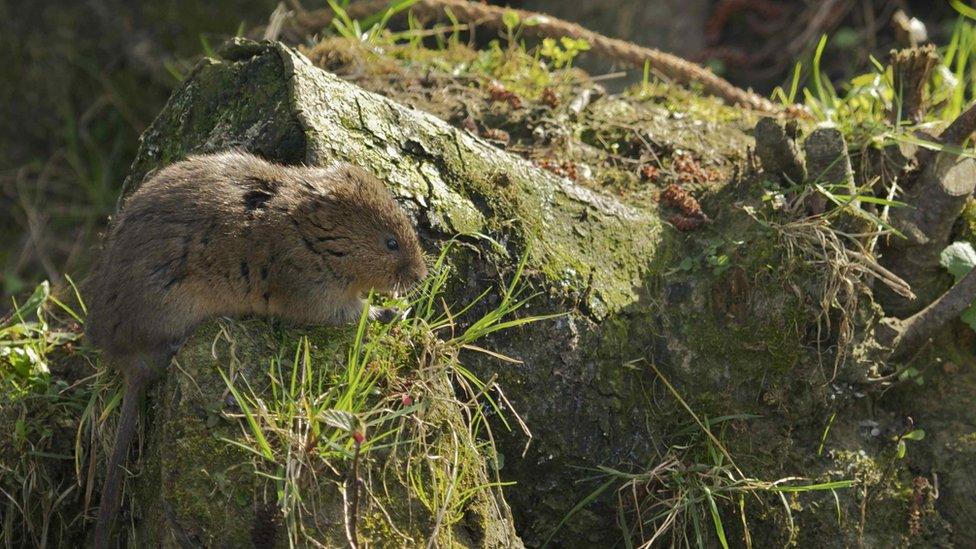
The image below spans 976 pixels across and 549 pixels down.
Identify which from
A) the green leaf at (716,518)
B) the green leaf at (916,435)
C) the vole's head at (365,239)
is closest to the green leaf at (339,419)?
the vole's head at (365,239)

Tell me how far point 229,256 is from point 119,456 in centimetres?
71

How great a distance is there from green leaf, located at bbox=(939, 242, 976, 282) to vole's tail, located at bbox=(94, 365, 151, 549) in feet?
9.97

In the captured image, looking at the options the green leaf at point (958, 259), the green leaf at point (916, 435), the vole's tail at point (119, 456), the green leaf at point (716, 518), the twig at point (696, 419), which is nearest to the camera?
the vole's tail at point (119, 456)

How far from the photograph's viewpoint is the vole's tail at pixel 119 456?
3207 mm

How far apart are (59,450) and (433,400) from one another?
145cm

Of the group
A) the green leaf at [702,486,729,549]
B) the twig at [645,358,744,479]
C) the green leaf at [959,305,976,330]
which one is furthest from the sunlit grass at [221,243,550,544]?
the green leaf at [959,305,976,330]

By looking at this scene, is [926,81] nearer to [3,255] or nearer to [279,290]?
[279,290]

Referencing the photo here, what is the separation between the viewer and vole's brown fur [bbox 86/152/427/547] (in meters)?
3.30

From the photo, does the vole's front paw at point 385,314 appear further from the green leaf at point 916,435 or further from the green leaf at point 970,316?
the green leaf at point 970,316

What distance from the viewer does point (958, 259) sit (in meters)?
4.07

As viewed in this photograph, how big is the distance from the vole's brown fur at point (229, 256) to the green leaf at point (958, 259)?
212 cm

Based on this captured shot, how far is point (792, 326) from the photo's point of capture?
12.6 ft

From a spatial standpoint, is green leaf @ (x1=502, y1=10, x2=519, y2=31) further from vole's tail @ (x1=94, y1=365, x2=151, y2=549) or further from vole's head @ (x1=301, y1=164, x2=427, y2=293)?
vole's tail @ (x1=94, y1=365, x2=151, y2=549)

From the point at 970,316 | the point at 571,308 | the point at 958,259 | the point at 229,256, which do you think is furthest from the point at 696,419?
the point at 229,256
